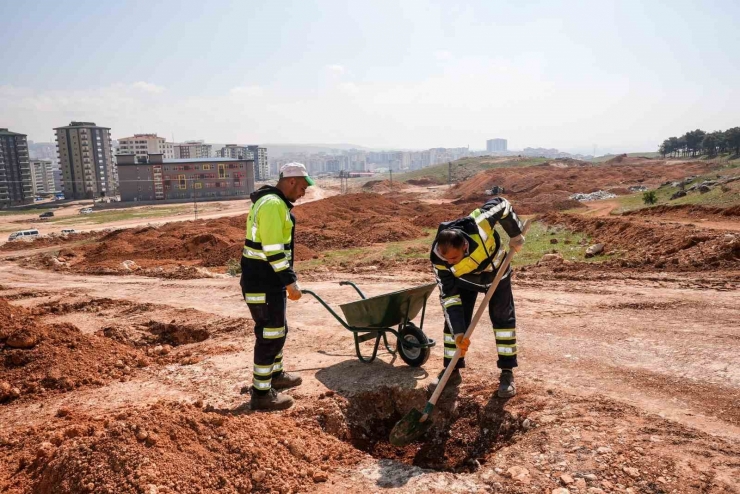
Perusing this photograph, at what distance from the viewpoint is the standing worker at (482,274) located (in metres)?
4.30

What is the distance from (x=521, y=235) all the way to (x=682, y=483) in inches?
82.9

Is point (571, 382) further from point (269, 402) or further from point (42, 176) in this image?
point (42, 176)

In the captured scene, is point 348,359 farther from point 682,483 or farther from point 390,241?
point 390,241

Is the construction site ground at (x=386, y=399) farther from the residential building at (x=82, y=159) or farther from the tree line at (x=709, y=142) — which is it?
the residential building at (x=82, y=159)

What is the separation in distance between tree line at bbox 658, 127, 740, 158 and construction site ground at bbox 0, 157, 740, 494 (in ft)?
205

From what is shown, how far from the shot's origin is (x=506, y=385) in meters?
4.41

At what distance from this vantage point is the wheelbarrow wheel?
5120 mm

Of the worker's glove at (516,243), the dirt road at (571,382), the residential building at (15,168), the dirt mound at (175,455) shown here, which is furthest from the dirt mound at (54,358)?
the residential building at (15,168)

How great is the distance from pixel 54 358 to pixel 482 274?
485cm

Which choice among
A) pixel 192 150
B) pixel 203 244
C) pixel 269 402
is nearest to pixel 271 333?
pixel 269 402

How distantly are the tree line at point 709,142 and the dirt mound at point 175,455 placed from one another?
223ft

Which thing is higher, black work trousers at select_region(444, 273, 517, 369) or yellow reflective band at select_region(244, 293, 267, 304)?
yellow reflective band at select_region(244, 293, 267, 304)

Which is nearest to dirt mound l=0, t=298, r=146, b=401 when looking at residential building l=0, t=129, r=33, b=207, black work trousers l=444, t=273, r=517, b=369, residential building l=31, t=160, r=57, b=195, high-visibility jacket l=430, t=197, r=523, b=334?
high-visibility jacket l=430, t=197, r=523, b=334

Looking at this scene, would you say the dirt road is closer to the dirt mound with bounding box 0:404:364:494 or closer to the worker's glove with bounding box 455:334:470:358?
the dirt mound with bounding box 0:404:364:494
